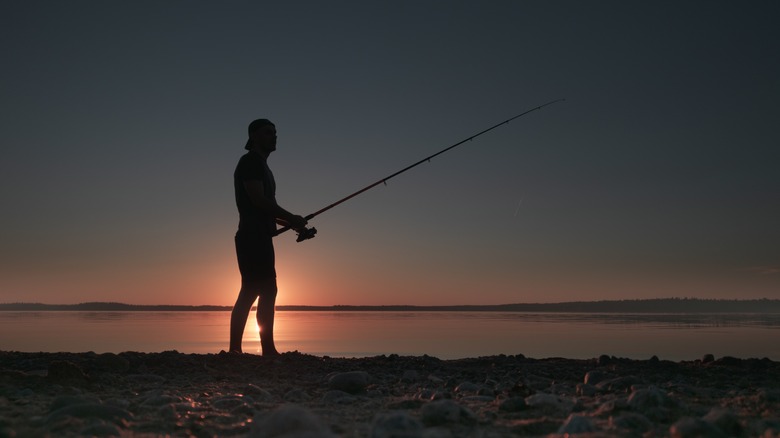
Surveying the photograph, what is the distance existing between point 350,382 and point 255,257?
250 centimetres

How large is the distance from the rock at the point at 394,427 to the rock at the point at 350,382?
1.89 meters

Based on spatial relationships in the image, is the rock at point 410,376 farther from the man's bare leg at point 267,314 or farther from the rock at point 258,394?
the man's bare leg at point 267,314

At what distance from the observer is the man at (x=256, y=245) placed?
657 cm

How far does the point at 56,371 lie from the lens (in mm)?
4828

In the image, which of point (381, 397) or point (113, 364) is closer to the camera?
point (381, 397)

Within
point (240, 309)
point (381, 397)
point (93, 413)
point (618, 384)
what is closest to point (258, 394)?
point (381, 397)

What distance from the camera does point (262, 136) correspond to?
7.11m

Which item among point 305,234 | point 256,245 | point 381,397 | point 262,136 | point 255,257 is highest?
point 262,136

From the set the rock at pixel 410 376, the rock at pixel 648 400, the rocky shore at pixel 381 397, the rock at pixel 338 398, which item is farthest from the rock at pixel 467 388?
the rock at pixel 648 400

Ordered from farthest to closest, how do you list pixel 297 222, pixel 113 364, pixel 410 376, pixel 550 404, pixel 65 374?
pixel 297 222
pixel 113 364
pixel 410 376
pixel 65 374
pixel 550 404

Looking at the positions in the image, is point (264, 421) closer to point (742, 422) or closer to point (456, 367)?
point (742, 422)

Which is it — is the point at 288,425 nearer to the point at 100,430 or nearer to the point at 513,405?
the point at 100,430

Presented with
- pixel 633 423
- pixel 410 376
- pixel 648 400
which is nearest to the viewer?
pixel 633 423

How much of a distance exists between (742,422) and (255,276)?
16.2ft
